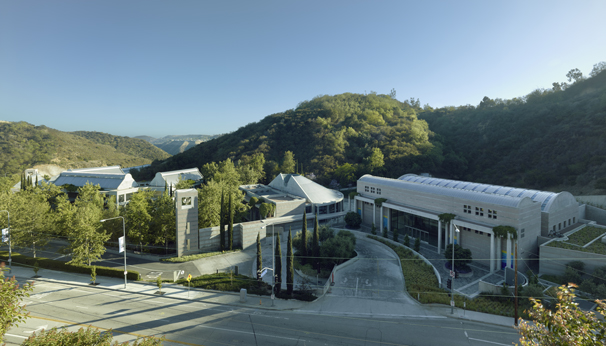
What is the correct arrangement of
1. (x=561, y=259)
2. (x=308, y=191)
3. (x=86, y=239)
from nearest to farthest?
1. (x=561, y=259)
2. (x=86, y=239)
3. (x=308, y=191)

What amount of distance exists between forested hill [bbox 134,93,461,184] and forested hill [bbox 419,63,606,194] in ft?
33.2

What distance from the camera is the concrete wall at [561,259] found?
28828 millimetres

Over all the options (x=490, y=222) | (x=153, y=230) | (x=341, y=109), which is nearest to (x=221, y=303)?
(x=153, y=230)

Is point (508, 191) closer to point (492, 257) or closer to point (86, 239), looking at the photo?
point (492, 257)

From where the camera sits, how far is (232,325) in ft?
71.2

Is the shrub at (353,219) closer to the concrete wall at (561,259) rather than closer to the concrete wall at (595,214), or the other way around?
the concrete wall at (561,259)

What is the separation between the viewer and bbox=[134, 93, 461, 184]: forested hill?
80125 millimetres

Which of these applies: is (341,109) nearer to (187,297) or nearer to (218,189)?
(218,189)

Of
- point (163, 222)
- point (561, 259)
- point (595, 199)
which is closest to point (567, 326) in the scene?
point (561, 259)

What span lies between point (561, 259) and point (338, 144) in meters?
64.1

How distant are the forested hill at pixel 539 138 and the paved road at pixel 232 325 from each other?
5729 cm

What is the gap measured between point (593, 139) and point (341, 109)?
73973 mm

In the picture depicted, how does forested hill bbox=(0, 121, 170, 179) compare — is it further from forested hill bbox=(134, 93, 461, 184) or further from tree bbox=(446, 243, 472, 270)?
tree bbox=(446, 243, 472, 270)

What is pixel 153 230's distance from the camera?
39.2 m
